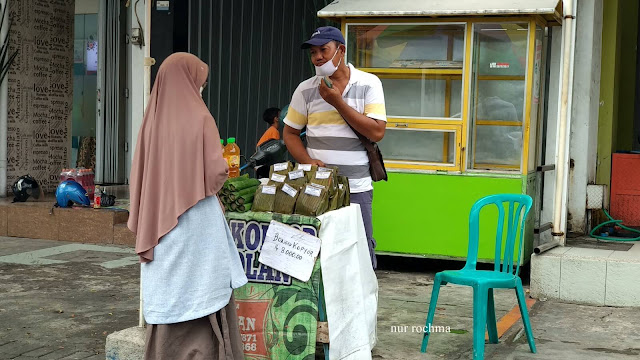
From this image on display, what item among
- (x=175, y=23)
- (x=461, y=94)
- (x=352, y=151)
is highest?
(x=175, y=23)

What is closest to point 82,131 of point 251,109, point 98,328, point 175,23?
point 251,109

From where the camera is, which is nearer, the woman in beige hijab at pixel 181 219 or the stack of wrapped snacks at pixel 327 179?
the woman in beige hijab at pixel 181 219

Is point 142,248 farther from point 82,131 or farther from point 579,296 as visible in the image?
point 82,131

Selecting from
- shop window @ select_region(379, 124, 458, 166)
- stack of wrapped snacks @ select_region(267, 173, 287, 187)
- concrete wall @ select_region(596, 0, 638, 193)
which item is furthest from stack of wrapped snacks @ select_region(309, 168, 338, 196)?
concrete wall @ select_region(596, 0, 638, 193)

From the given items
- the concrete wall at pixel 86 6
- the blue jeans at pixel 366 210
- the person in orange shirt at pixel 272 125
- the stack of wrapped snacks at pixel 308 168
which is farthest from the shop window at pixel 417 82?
the concrete wall at pixel 86 6

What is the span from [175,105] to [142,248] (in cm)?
69

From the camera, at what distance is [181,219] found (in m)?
4.10

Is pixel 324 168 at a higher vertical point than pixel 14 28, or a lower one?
lower

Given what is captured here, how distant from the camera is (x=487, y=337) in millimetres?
5695

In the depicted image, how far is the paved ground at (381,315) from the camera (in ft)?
17.7

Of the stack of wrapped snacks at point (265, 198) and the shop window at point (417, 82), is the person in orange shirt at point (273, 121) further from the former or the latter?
the stack of wrapped snacks at point (265, 198)

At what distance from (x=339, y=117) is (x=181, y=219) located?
4.54ft

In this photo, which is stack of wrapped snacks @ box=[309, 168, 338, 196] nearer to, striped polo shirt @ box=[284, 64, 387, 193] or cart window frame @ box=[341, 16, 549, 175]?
striped polo shirt @ box=[284, 64, 387, 193]

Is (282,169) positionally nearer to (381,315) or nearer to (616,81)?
(381,315)
